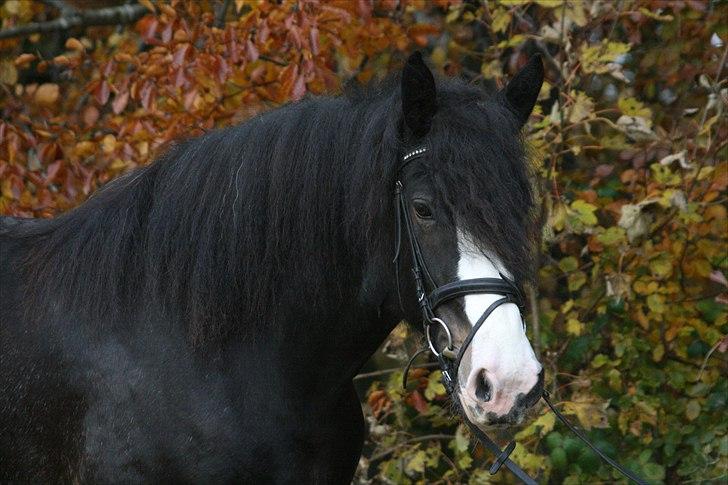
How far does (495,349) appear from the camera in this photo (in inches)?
96.9

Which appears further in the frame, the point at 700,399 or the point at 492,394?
the point at 700,399

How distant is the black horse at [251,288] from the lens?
9.20 feet

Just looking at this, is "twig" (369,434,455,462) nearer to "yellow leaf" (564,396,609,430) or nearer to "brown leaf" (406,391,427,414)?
"brown leaf" (406,391,427,414)

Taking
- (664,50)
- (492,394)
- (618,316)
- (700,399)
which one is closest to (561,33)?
(664,50)

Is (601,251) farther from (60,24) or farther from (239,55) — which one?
(60,24)

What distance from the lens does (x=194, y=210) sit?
3023 millimetres

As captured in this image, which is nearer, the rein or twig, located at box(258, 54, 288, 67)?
the rein

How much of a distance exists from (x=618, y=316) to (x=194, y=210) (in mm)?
2837

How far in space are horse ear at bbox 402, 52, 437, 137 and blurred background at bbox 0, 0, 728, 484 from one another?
1.67 m

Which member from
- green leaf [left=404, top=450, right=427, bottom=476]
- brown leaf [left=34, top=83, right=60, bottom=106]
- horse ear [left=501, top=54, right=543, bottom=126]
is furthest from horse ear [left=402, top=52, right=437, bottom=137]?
brown leaf [left=34, top=83, right=60, bottom=106]

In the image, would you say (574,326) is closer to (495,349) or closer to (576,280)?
(576,280)

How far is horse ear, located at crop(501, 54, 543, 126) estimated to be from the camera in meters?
3.00

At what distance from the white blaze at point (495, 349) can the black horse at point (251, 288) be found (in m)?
0.11

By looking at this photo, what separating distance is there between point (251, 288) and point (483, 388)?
2.70 ft
